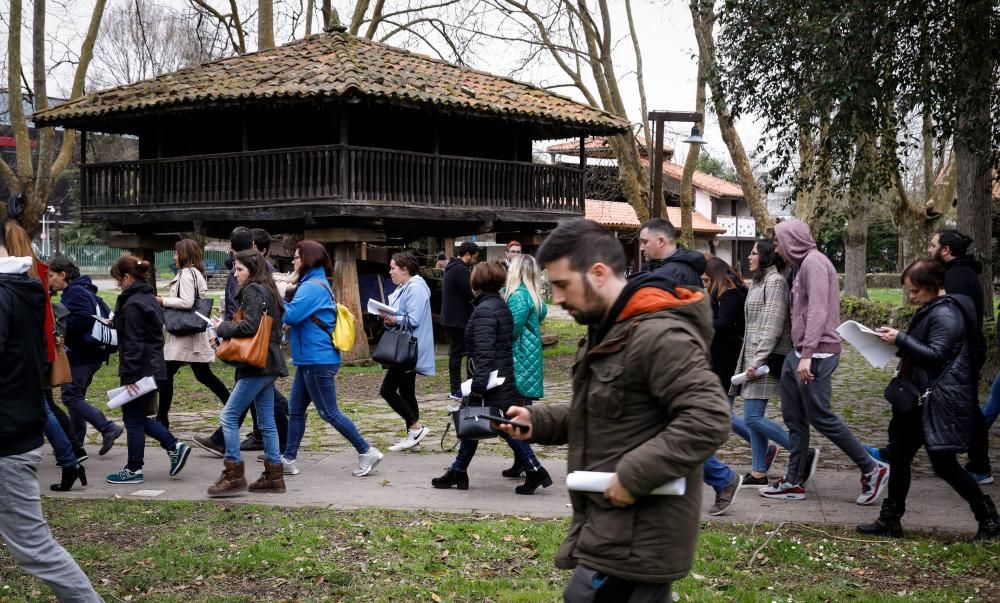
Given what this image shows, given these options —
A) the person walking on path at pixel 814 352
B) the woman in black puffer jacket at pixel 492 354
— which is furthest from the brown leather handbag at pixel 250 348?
the person walking on path at pixel 814 352

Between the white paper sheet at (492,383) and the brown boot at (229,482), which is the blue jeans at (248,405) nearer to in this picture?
the brown boot at (229,482)

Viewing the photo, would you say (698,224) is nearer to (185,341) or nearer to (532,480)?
(185,341)

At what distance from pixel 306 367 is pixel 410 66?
12487mm

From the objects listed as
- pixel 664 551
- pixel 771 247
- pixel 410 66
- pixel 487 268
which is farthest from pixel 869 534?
pixel 410 66

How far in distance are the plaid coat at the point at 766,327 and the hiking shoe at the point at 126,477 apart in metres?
4.63

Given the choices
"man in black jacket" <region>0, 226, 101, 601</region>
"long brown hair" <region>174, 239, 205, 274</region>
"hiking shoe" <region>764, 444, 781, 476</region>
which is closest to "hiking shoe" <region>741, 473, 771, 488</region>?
"hiking shoe" <region>764, 444, 781, 476</region>

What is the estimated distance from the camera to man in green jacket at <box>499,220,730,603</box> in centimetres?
287

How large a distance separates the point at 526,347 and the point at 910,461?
2.75 metres

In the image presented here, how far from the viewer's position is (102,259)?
57938mm

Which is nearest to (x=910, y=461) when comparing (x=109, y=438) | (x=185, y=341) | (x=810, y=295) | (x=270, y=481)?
(x=810, y=295)

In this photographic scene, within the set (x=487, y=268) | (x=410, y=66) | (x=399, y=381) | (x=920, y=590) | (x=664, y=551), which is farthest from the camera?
(x=410, y=66)

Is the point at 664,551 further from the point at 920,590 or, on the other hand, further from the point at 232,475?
the point at 232,475

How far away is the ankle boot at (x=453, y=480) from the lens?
295 inches

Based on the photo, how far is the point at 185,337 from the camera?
9.02 meters
